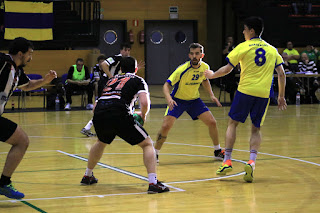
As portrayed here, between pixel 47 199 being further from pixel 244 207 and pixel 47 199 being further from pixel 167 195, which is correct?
pixel 244 207

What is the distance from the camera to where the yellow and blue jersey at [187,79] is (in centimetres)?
905

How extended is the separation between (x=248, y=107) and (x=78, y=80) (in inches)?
459

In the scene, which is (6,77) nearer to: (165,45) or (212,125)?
(212,125)

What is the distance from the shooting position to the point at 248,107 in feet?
25.3

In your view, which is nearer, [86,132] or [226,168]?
[226,168]

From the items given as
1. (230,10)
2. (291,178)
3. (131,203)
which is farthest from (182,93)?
(230,10)

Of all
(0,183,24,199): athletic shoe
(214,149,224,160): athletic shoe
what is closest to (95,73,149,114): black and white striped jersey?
(0,183,24,199): athletic shoe

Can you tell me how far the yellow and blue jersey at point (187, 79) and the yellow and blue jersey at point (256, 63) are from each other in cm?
148

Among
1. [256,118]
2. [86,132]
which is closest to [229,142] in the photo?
[256,118]

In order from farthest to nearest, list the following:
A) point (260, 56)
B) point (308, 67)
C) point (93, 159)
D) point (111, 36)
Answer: point (111, 36) < point (308, 67) < point (260, 56) < point (93, 159)

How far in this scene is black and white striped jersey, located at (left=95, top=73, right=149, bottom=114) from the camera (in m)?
6.99

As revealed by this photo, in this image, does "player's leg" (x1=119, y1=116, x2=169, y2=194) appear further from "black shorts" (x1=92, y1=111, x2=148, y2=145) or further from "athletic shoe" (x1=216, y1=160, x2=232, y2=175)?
"athletic shoe" (x1=216, y1=160, x2=232, y2=175)

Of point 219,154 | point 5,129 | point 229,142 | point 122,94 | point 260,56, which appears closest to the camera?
point 5,129

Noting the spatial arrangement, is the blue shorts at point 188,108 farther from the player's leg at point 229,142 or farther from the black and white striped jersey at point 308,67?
the black and white striped jersey at point 308,67
